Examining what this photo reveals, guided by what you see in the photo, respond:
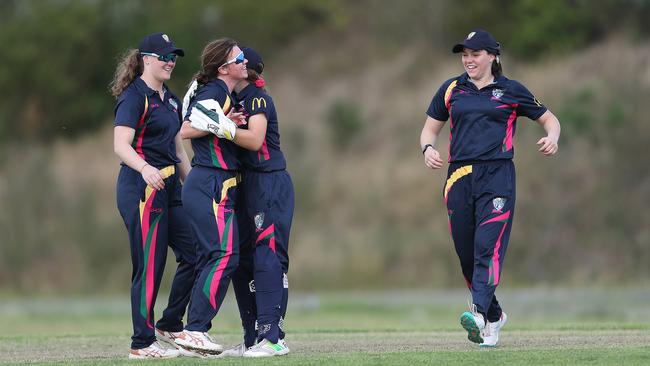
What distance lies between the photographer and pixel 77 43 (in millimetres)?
41938

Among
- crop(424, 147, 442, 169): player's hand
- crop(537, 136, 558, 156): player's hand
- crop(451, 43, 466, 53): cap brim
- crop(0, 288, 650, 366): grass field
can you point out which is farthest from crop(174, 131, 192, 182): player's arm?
crop(537, 136, 558, 156): player's hand

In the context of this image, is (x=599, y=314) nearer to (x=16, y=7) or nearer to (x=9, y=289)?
(x=9, y=289)

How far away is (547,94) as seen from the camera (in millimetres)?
35000

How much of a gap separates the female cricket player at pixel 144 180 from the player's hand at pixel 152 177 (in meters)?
0.28

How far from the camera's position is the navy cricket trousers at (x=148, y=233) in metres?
9.48

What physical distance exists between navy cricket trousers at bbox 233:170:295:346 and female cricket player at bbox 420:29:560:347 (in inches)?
48.8

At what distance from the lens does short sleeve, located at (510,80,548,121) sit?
9750 millimetres

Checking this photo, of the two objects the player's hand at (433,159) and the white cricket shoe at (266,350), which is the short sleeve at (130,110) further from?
the player's hand at (433,159)

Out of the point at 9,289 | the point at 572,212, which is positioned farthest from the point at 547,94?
the point at 9,289

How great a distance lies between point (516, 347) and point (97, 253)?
23377 mm

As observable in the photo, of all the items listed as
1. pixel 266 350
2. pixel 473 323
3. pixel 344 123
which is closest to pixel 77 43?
pixel 344 123

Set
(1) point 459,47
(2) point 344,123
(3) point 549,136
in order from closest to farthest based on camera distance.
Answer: (3) point 549,136, (1) point 459,47, (2) point 344,123

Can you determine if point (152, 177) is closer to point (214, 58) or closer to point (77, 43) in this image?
point (214, 58)

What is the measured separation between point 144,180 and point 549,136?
3086 mm
